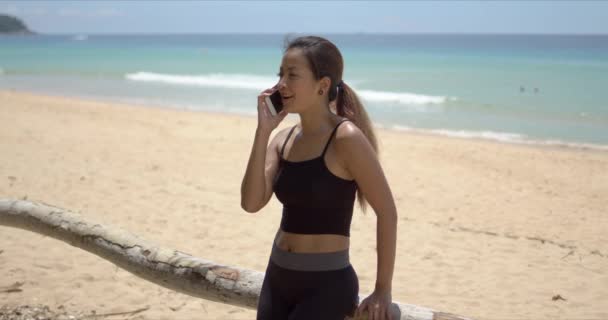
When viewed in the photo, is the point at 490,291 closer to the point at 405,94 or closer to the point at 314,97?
the point at 314,97

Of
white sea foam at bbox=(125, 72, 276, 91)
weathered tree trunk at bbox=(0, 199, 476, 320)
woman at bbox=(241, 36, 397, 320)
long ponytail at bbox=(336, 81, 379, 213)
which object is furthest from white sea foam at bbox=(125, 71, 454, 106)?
woman at bbox=(241, 36, 397, 320)

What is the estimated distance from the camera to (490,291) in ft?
18.4

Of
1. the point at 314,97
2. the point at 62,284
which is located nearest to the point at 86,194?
the point at 62,284

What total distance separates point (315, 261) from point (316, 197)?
0.78 ft

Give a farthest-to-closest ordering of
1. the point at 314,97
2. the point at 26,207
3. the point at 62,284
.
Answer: the point at 62,284, the point at 26,207, the point at 314,97

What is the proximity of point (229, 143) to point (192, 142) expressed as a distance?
0.82 meters

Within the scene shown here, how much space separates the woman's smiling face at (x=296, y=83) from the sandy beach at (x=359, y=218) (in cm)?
292

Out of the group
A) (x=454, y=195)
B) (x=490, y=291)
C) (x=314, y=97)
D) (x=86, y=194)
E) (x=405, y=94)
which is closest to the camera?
(x=314, y=97)

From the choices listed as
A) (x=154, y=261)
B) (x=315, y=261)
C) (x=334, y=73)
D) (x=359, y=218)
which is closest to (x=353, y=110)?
(x=334, y=73)

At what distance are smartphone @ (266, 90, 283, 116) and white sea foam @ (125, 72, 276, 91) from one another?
95.7 ft

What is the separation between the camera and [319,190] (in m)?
2.12

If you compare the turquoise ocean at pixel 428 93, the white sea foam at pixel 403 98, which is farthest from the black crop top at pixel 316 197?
the white sea foam at pixel 403 98

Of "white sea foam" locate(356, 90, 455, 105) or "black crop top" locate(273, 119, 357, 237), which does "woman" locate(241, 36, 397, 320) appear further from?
"white sea foam" locate(356, 90, 455, 105)

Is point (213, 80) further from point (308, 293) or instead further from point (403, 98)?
point (308, 293)
